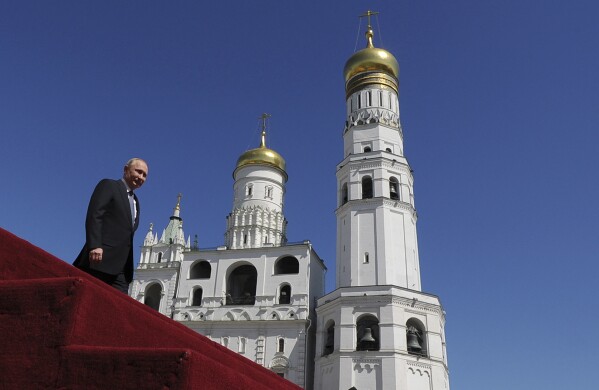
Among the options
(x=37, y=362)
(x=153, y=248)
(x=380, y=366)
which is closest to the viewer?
(x=37, y=362)

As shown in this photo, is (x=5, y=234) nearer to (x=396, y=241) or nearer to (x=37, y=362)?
(x=37, y=362)

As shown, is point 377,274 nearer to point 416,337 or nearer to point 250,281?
point 416,337

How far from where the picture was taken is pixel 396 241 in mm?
26359

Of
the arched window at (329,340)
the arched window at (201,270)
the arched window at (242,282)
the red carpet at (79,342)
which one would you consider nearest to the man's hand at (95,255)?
the red carpet at (79,342)

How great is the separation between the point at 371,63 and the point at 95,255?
30.6 metres

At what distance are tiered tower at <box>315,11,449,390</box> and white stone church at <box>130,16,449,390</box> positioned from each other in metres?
0.06

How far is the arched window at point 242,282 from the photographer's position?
31.1 m

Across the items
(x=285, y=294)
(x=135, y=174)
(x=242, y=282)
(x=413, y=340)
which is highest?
(x=242, y=282)

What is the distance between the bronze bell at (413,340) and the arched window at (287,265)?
8310 millimetres

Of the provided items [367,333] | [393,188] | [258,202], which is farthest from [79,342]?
[258,202]

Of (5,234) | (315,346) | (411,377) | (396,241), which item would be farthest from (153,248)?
(5,234)

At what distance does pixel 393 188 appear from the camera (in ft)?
93.7

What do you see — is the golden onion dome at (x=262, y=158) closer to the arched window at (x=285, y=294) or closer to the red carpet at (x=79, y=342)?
the arched window at (x=285, y=294)

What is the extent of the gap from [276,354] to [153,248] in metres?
11.5
